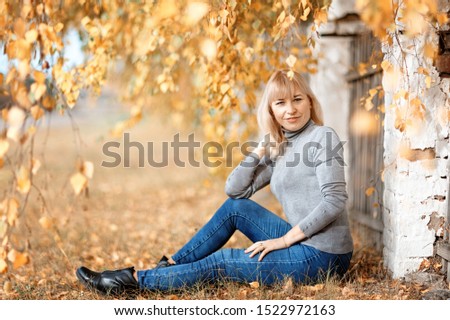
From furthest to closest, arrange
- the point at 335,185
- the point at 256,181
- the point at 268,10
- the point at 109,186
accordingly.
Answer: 1. the point at 109,186
2. the point at 268,10
3. the point at 256,181
4. the point at 335,185

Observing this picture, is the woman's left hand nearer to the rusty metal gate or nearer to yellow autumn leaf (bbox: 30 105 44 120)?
the rusty metal gate

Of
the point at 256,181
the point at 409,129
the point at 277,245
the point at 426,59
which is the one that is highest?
the point at 426,59

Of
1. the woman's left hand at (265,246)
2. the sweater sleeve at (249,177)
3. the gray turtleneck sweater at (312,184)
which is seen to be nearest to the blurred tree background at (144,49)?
the gray turtleneck sweater at (312,184)

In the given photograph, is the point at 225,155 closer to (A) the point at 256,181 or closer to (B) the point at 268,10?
(B) the point at 268,10

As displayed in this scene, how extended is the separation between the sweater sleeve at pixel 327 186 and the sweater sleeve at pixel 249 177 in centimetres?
37

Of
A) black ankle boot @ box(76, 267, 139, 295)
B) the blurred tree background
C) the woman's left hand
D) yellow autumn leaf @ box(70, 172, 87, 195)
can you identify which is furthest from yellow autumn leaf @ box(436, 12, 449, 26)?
black ankle boot @ box(76, 267, 139, 295)

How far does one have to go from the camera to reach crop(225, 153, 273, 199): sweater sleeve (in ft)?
8.93

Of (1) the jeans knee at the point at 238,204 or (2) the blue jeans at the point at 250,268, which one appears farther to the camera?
(1) the jeans knee at the point at 238,204

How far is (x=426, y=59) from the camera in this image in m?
2.49

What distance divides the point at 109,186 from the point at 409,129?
512 cm

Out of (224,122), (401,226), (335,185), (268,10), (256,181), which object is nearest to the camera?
(335,185)

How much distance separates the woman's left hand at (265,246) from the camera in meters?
2.51

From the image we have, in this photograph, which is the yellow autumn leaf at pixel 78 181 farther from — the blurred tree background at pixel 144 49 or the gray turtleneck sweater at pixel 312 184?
the gray turtleneck sweater at pixel 312 184

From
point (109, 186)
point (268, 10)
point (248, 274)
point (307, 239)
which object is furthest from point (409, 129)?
point (109, 186)
